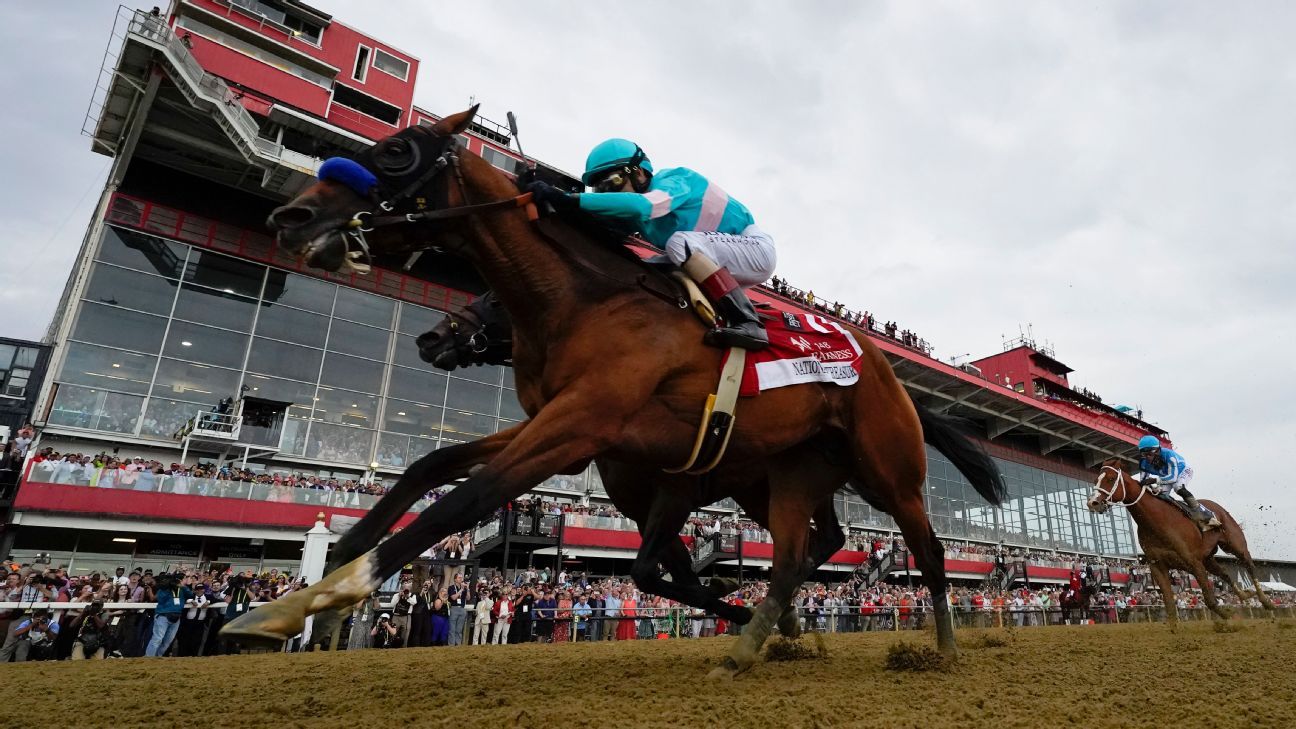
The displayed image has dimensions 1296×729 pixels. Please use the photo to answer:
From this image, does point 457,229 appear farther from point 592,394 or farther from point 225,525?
point 225,525

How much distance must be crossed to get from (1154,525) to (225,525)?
22.1m

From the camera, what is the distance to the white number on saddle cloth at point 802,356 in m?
3.82

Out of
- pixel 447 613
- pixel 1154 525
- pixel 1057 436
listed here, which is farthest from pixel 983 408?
pixel 447 613

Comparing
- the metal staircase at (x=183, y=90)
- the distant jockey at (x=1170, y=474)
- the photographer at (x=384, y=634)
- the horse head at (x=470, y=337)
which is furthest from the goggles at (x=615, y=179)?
the metal staircase at (x=183, y=90)

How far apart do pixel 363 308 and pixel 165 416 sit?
26.6 ft

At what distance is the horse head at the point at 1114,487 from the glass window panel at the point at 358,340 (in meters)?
25.4

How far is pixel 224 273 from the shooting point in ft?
84.5

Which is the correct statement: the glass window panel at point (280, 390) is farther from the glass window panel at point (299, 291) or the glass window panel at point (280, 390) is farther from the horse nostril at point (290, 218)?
the horse nostril at point (290, 218)

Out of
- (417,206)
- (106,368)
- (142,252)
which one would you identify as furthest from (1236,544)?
(142,252)

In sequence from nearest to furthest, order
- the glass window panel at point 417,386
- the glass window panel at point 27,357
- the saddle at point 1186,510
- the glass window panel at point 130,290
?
1. the saddle at point 1186,510
2. the glass window panel at point 130,290
3. the glass window panel at point 27,357
4. the glass window panel at point 417,386

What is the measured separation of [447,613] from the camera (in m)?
11.5

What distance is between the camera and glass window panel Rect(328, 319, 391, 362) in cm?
2755

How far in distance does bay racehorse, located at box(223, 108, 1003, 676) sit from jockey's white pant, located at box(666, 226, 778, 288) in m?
0.29

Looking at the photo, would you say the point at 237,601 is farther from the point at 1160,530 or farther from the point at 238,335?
the point at 238,335
